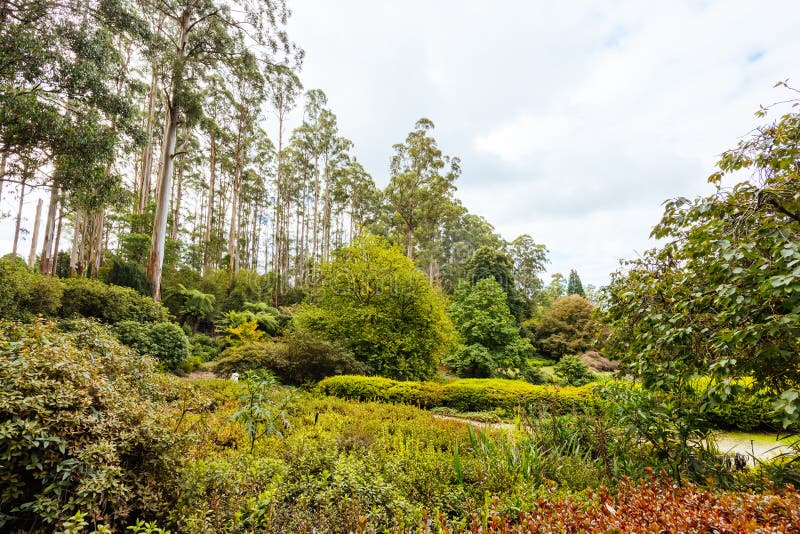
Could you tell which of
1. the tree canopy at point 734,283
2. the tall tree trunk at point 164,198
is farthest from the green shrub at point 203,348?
the tree canopy at point 734,283

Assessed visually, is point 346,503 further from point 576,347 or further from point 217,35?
point 576,347

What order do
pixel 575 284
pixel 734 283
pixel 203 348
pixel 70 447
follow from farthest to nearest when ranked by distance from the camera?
pixel 575 284, pixel 203 348, pixel 734 283, pixel 70 447

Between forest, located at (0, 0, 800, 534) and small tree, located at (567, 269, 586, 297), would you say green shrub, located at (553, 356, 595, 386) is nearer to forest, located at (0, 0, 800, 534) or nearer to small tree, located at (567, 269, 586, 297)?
forest, located at (0, 0, 800, 534)

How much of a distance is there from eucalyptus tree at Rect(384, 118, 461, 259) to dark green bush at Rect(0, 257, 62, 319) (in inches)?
616

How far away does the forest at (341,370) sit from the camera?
1.94m

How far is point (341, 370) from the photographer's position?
9.48m

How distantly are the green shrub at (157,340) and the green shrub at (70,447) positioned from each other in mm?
7657

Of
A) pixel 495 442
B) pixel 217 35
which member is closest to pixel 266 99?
pixel 217 35

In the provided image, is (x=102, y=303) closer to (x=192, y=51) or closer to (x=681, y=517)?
(x=192, y=51)

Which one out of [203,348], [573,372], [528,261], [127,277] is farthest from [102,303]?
[528,261]

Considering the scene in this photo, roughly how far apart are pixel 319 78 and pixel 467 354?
741 inches

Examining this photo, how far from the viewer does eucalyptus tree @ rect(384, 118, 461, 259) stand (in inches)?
832

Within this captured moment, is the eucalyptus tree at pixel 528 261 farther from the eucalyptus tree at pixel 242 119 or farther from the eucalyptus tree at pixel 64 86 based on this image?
the eucalyptus tree at pixel 64 86

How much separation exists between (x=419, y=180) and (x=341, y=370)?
15.1 metres
